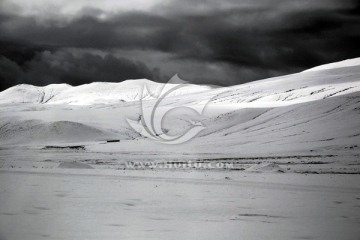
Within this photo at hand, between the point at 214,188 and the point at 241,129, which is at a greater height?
the point at 241,129

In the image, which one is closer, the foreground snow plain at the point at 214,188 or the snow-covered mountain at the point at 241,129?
the foreground snow plain at the point at 214,188

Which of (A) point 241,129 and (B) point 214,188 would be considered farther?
(A) point 241,129

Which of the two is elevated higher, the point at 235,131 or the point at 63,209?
the point at 235,131

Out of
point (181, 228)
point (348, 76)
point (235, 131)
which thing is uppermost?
point (348, 76)

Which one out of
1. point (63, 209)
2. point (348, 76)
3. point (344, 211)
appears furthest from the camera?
point (348, 76)

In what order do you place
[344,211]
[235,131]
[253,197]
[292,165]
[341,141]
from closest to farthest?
[344,211], [253,197], [292,165], [341,141], [235,131]

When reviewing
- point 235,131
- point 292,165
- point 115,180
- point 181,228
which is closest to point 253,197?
point 181,228

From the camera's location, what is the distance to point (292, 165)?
87.8ft

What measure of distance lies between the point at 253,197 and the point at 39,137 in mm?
40756

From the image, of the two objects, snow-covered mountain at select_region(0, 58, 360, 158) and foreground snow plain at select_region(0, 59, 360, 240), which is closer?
foreground snow plain at select_region(0, 59, 360, 240)

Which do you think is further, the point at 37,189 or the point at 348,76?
the point at 348,76

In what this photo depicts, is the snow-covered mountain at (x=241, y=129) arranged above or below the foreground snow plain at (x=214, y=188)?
above

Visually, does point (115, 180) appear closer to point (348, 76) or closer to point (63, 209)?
point (63, 209)

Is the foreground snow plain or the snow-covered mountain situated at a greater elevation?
the snow-covered mountain
